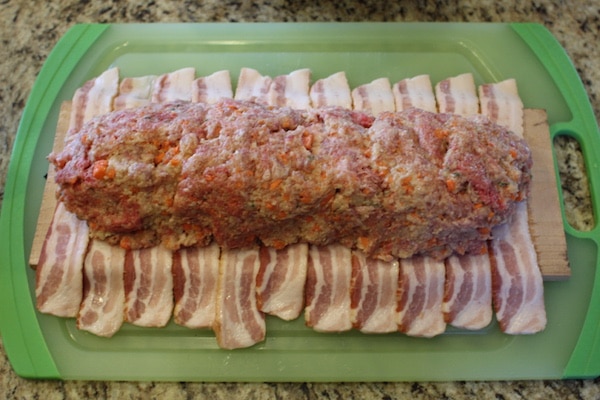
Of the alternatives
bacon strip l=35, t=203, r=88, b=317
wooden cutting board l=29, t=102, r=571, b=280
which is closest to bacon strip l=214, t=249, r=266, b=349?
bacon strip l=35, t=203, r=88, b=317

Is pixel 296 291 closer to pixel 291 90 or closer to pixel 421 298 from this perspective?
pixel 421 298

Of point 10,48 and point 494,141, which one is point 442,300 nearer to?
point 494,141

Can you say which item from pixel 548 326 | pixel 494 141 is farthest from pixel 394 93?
pixel 548 326

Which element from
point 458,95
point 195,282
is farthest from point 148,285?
point 458,95

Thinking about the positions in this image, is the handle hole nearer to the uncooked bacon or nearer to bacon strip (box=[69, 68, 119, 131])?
the uncooked bacon

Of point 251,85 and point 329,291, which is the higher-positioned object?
point 251,85

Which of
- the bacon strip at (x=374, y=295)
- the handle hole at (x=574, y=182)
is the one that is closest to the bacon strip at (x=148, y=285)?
the bacon strip at (x=374, y=295)

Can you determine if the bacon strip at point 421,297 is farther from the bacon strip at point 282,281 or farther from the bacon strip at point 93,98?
the bacon strip at point 93,98
